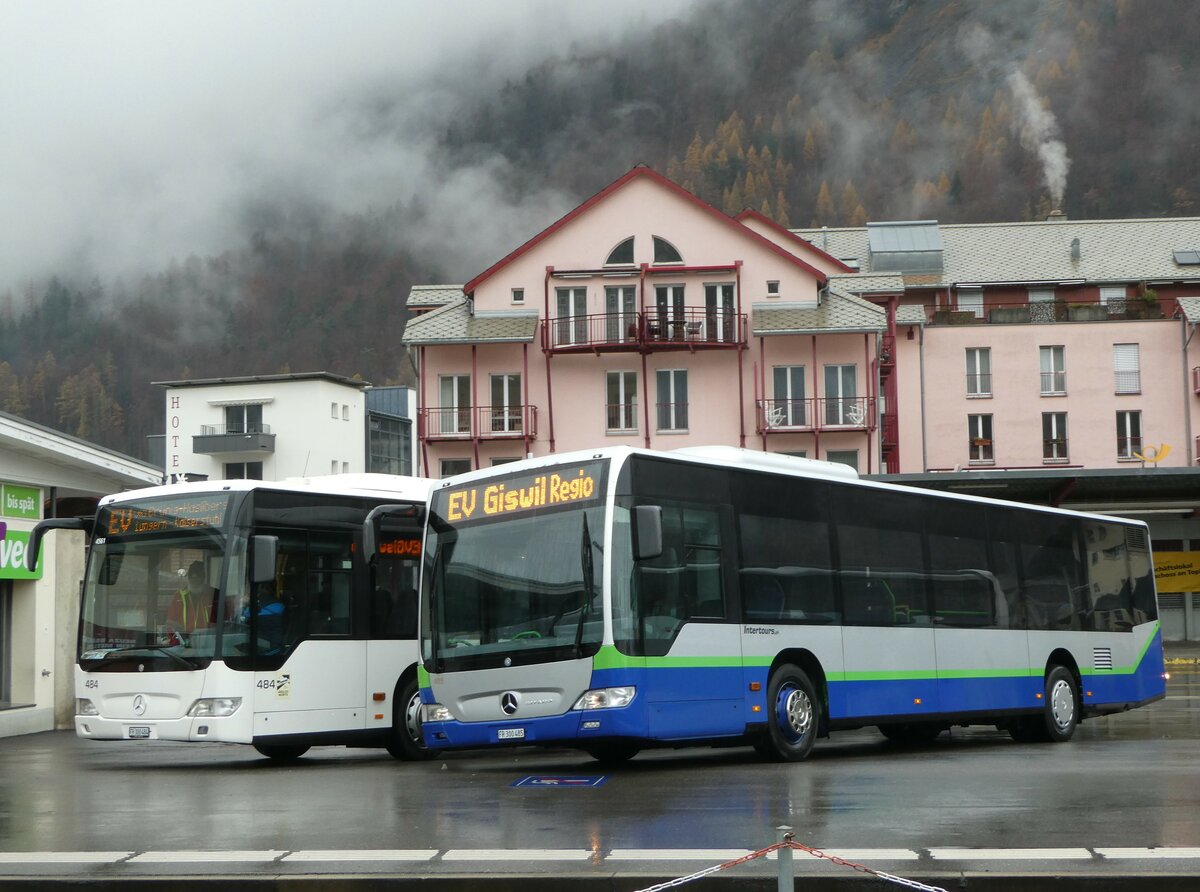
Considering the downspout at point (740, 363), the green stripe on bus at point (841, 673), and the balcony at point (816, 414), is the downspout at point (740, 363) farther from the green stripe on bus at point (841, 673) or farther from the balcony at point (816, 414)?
the green stripe on bus at point (841, 673)

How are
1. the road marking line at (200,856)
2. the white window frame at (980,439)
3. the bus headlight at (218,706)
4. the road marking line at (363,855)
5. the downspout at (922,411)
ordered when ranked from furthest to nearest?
the white window frame at (980,439) < the downspout at (922,411) < the bus headlight at (218,706) < the road marking line at (200,856) < the road marking line at (363,855)

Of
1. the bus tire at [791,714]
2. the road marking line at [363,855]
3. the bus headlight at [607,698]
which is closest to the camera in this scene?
the road marking line at [363,855]

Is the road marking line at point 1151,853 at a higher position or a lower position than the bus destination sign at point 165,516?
lower

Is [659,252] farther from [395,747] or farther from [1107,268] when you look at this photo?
[395,747]

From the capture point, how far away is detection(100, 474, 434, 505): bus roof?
18.0 metres

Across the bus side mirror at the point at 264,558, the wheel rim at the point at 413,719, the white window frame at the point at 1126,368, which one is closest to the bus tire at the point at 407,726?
the wheel rim at the point at 413,719

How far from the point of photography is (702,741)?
609 inches

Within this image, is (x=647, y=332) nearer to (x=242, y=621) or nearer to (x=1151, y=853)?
(x=242, y=621)

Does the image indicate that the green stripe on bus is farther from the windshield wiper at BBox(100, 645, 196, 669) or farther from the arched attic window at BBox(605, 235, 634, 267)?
the arched attic window at BBox(605, 235, 634, 267)

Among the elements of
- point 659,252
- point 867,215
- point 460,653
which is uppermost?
point 867,215

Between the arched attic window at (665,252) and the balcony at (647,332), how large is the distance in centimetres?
204

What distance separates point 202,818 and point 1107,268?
67865 mm

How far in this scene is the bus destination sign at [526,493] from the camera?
1509 cm

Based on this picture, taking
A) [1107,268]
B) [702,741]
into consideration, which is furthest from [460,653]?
[1107,268]
